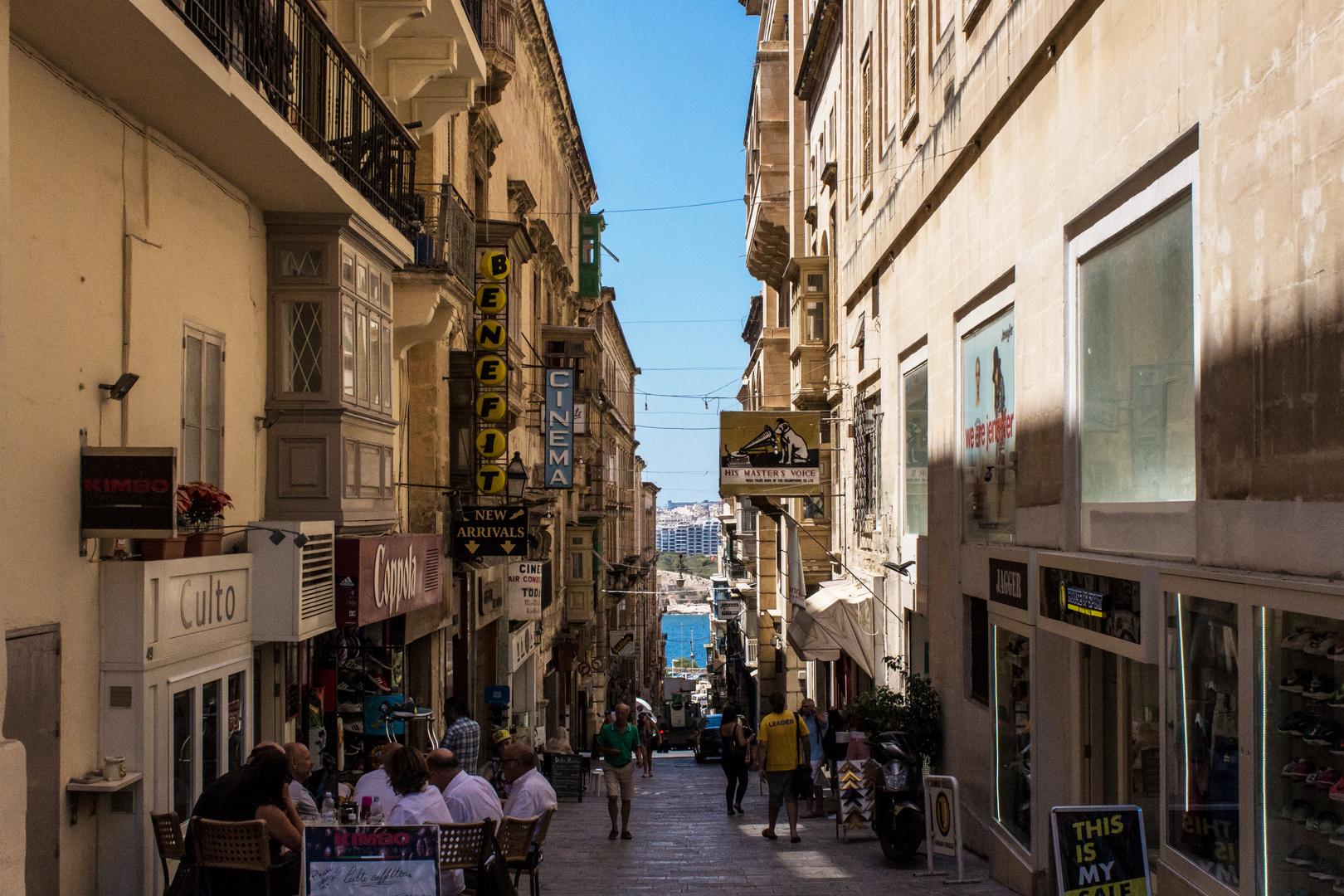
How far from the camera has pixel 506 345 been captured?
17906 mm

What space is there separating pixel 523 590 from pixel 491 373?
22.2 feet

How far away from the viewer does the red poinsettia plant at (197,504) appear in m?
8.57

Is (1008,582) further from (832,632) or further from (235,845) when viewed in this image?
(832,632)

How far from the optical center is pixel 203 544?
344 inches

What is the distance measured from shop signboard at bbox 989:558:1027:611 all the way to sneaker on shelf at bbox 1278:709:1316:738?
4241 mm

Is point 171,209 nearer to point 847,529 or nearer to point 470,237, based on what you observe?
point 470,237

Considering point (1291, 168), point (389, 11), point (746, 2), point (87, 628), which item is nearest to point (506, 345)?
point (389, 11)

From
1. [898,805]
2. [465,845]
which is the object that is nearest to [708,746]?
[898,805]

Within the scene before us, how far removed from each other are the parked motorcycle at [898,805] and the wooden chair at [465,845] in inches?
201

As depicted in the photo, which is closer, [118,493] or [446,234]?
[118,493]

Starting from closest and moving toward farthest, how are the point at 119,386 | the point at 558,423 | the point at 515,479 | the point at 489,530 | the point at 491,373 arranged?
the point at 119,386
the point at 491,373
the point at 489,530
the point at 515,479
the point at 558,423

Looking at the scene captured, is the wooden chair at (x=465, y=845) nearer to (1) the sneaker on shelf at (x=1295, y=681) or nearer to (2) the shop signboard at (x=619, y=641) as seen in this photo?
(1) the sneaker on shelf at (x=1295, y=681)

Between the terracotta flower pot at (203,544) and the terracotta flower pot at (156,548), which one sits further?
Result: the terracotta flower pot at (203,544)

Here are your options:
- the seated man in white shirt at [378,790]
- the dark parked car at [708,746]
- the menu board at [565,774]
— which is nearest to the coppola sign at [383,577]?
the seated man in white shirt at [378,790]
